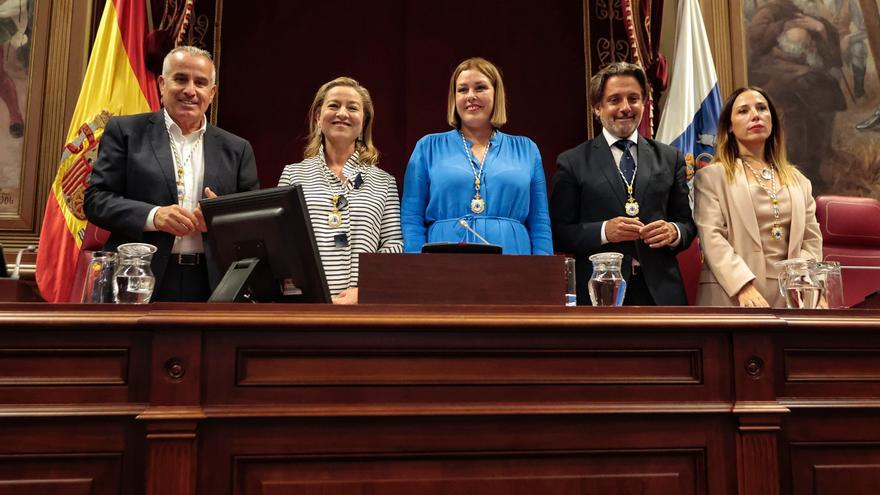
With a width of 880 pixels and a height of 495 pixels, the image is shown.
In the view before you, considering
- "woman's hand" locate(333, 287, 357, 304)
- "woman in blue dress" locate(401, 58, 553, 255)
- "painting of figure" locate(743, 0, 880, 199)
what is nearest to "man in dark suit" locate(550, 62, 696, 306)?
"woman in blue dress" locate(401, 58, 553, 255)

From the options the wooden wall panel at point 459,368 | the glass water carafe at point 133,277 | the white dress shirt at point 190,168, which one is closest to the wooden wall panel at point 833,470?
the wooden wall panel at point 459,368

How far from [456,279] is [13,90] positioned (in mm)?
3249

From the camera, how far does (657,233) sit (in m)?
2.46

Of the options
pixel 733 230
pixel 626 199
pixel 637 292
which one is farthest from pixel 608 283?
pixel 733 230

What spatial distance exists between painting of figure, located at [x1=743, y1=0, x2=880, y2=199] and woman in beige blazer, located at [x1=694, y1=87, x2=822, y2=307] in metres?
1.99

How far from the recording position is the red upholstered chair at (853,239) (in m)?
3.23

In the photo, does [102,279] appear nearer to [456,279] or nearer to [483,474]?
[456,279]

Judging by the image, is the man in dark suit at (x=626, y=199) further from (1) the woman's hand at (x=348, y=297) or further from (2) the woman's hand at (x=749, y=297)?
(1) the woman's hand at (x=348, y=297)

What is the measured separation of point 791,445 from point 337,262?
1444 mm

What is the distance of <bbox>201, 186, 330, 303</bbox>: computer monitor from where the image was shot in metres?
1.72

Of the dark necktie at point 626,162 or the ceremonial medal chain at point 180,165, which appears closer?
the ceremonial medal chain at point 180,165

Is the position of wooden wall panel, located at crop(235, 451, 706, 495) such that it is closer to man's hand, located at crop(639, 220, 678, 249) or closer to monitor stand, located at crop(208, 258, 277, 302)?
monitor stand, located at crop(208, 258, 277, 302)

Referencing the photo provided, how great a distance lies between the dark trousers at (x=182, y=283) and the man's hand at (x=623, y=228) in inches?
50.1

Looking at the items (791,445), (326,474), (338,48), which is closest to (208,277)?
(326,474)
